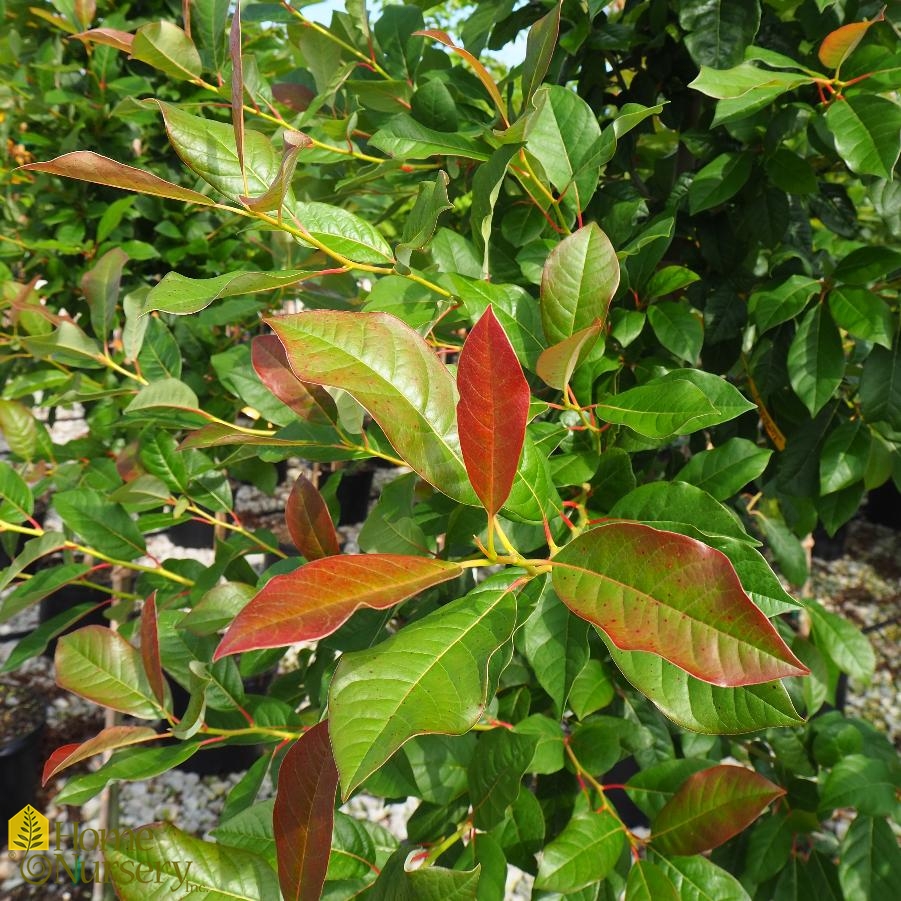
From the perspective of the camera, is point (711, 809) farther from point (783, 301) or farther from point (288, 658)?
point (288, 658)

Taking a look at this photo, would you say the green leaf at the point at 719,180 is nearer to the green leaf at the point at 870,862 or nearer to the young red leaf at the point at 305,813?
the young red leaf at the point at 305,813

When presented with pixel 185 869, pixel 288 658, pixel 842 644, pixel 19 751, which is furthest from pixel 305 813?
pixel 288 658

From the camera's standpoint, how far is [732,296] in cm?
108

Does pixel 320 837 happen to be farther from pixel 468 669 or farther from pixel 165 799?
pixel 165 799

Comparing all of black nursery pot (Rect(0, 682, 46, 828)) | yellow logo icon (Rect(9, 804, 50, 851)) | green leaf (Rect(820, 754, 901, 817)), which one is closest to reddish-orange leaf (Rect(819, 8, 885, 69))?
green leaf (Rect(820, 754, 901, 817))

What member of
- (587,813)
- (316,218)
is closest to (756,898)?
(587,813)

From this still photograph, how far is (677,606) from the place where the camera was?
490 millimetres

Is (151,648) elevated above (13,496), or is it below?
above

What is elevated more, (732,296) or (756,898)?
(732,296)

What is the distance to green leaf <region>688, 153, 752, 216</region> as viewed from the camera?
97cm

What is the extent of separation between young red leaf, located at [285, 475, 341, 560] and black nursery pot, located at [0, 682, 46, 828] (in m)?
1.98

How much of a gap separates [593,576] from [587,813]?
50 centimetres

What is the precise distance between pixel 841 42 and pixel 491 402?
644mm

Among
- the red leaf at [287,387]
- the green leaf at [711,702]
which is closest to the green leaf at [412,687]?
the green leaf at [711,702]
